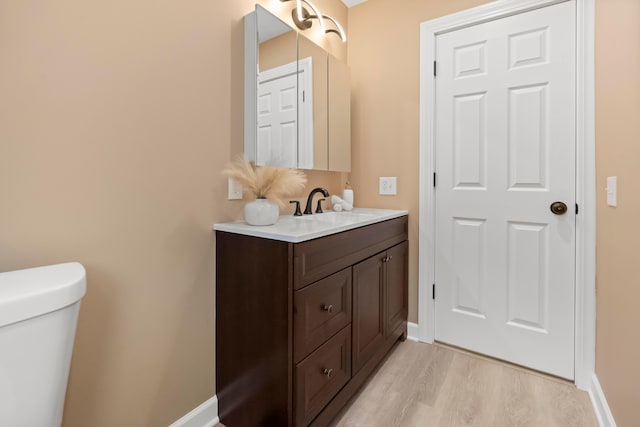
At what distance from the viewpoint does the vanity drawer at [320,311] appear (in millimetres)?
1187

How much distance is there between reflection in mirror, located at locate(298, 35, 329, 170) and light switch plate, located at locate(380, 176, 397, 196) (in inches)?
17.2

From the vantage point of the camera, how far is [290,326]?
1150 mm

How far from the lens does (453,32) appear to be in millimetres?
1971

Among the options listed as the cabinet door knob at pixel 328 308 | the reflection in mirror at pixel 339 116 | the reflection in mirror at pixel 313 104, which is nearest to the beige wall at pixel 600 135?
the reflection in mirror at pixel 339 116

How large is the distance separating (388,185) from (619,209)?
120 cm

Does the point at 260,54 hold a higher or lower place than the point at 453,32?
lower

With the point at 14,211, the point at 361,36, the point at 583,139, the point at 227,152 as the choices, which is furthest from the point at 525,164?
the point at 14,211

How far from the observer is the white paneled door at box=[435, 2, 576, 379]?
1.71m

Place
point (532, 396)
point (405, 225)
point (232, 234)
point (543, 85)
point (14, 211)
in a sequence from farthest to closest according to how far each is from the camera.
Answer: point (405, 225)
point (543, 85)
point (532, 396)
point (232, 234)
point (14, 211)

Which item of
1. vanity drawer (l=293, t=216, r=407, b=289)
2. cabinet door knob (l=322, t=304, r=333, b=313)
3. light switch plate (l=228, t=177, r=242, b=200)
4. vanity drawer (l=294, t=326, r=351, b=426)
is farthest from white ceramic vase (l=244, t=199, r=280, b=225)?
vanity drawer (l=294, t=326, r=351, b=426)

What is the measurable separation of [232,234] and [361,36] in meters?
1.80

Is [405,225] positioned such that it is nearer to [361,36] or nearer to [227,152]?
[227,152]

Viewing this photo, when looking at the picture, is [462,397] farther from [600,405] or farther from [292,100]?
[292,100]

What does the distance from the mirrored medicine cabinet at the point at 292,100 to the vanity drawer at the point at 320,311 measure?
2.31 feet
